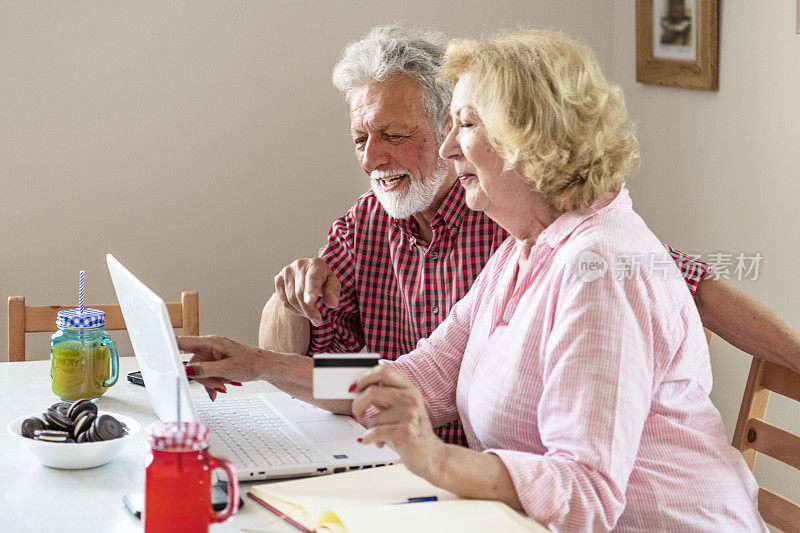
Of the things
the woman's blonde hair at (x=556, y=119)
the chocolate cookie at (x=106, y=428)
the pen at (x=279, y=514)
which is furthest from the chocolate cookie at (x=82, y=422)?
the woman's blonde hair at (x=556, y=119)

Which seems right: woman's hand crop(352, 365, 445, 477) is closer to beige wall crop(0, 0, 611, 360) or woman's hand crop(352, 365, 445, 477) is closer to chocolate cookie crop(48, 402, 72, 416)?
chocolate cookie crop(48, 402, 72, 416)

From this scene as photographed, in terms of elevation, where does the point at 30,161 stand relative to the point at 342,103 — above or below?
below

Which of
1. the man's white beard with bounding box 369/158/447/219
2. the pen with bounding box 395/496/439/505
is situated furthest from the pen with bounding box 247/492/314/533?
the man's white beard with bounding box 369/158/447/219

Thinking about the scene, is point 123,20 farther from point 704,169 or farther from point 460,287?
point 704,169

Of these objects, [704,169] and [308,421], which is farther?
[704,169]

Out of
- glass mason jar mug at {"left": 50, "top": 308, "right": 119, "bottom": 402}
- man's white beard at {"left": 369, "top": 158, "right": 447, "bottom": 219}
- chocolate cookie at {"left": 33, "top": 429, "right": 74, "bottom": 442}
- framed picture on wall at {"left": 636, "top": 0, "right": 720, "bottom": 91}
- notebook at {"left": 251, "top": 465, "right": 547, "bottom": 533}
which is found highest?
framed picture on wall at {"left": 636, "top": 0, "right": 720, "bottom": 91}

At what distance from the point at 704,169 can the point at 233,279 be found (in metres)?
1.49

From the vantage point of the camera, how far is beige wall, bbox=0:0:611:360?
274 cm

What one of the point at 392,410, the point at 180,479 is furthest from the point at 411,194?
the point at 180,479

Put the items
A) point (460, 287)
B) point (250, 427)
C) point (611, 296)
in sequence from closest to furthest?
point (611, 296) < point (250, 427) < point (460, 287)

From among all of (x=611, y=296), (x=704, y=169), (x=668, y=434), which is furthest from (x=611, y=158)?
(x=704, y=169)

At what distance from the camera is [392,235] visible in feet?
6.56

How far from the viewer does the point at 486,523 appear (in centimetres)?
103

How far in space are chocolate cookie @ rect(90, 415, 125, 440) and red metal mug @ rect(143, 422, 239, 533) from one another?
37cm
